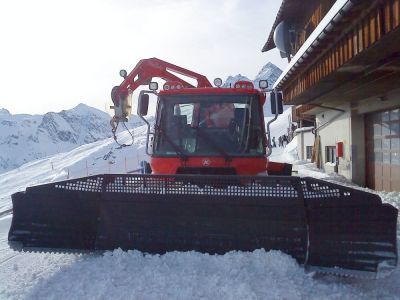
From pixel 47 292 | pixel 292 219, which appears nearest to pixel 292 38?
pixel 292 219

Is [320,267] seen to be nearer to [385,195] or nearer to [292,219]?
[292,219]

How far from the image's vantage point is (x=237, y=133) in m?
5.40

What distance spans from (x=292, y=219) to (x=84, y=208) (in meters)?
2.09

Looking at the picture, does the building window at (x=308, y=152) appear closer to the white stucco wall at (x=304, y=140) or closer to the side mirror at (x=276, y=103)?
the white stucco wall at (x=304, y=140)

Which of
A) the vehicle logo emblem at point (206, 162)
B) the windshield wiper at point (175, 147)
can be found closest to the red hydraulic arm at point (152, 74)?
the windshield wiper at point (175, 147)

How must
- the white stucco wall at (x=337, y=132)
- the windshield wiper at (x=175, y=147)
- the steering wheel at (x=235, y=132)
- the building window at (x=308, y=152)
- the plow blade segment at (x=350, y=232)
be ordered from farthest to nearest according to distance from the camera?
1. the building window at (x=308, y=152)
2. the white stucco wall at (x=337, y=132)
3. the steering wheel at (x=235, y=132)
4. the windshield wiper at (x=175, y=147)
5. the plow blade segment at (x=350, y=232)

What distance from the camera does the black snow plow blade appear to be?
11.5ft

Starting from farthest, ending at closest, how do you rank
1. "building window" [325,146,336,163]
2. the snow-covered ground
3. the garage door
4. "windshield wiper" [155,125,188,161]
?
"building window" [325,146,336,163] → the garage door → "windshield wiper" [155,125,188,161] → the snow-covered ground

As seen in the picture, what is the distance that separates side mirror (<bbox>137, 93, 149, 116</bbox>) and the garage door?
6.60 meters

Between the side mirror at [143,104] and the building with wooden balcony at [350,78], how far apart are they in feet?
9.61

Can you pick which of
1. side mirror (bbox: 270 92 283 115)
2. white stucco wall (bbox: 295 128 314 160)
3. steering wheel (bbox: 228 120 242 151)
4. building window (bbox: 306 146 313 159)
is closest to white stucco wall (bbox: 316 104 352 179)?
white stucco wall (bbox: 295 128 314 160)

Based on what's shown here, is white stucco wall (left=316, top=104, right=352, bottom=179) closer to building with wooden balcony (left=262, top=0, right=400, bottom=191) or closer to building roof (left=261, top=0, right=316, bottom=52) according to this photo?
building with wooden balcony (left=262, top=0, right=400, bottom=191)

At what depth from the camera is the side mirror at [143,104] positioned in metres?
5.72

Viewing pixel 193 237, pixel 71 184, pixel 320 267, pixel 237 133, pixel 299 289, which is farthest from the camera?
pixel 237 133
